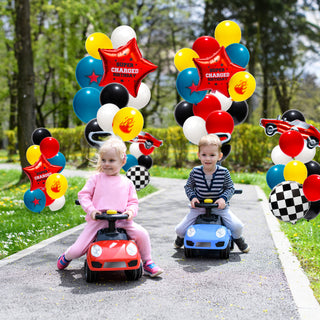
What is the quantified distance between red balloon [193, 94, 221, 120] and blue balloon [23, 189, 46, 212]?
3054 mm

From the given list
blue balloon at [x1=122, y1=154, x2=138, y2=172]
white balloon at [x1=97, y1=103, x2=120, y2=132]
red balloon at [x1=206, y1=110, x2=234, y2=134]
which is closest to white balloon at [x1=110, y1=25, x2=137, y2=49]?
white balloon at [x1=97, y1=103, x2=120, y2=132]

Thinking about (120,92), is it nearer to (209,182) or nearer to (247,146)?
(209,182)

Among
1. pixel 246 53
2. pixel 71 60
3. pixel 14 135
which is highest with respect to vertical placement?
pixel 71 60

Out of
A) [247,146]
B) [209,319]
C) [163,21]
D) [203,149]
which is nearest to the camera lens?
[209,319]

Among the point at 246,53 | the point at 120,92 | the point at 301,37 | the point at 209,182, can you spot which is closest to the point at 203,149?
the point at 209,182

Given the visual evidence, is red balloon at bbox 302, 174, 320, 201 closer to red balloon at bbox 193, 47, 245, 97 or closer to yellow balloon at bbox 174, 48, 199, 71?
red balloon at bbox 193, 47, 245, 97

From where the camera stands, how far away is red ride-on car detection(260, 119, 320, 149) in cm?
566

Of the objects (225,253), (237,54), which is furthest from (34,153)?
(225,253)

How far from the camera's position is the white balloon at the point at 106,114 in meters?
6.12

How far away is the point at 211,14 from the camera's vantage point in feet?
80.1

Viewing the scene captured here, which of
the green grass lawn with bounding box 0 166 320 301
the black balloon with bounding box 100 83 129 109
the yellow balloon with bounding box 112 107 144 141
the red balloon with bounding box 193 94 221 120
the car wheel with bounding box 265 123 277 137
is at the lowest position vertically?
the green grass lawn with bounding box 0 166 320 301

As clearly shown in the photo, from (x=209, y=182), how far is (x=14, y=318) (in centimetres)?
271

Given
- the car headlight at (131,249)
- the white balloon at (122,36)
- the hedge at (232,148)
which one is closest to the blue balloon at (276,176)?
the car headlight at (131,249)

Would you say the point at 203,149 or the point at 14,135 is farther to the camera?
the point at 14,135
